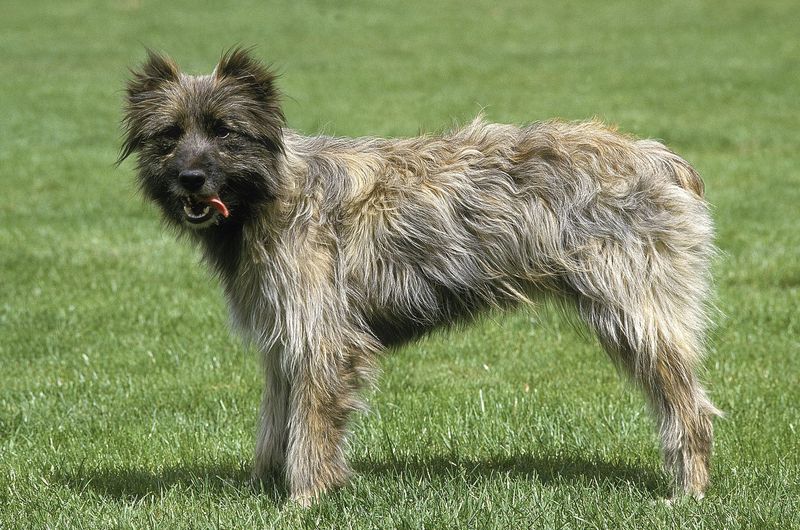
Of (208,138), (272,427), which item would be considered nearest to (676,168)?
(208,138)

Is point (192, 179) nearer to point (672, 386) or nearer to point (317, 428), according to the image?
point (317, 428)

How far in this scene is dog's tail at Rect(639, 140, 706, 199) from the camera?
514 centimetres

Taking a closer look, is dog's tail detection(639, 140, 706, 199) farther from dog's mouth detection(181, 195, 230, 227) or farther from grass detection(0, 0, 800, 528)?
dog's mouth detection(181, 195, 230, 227)

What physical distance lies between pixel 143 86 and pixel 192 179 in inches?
25.1

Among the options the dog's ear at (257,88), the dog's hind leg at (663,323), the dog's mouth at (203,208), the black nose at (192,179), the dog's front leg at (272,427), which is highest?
the dog's ear at (257,88)

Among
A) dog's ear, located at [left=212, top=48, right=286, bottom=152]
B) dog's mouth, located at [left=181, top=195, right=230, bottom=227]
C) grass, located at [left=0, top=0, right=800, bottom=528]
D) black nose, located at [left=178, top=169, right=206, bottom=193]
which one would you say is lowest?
grass, located at [left=0, top=0, right=800, bottom=528]

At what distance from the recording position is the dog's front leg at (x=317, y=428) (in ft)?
16.1

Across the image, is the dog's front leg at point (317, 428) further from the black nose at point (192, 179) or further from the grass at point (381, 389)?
the black nose at point (192, 179)

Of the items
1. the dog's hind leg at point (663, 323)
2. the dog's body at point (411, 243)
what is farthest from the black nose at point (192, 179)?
the dog's hind leg at point (663, 323)

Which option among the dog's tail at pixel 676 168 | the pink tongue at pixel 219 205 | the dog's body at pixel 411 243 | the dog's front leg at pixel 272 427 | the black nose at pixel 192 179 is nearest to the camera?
the black nose at pixel 192 179

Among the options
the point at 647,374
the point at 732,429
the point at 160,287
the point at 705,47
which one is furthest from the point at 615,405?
the point at 705,47

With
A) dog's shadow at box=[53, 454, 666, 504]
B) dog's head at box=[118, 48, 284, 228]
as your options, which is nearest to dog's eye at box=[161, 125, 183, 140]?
dog's head at box=[118, 48, 284, 228]

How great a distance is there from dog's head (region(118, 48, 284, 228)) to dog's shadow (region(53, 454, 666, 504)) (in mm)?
1351

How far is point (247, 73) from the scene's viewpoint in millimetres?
4973
